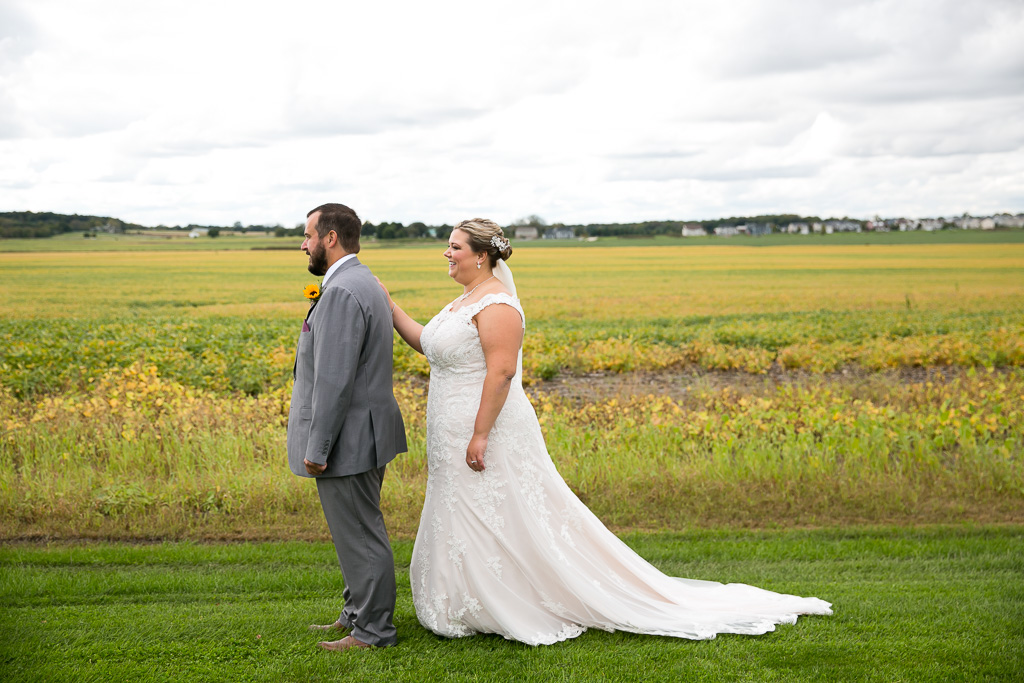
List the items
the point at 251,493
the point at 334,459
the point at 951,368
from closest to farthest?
the point at 334,459
the point at 251,493
the point at 951,368

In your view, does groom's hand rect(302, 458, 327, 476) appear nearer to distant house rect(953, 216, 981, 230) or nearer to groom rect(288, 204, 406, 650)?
groom rect(288, 204, 406, 650)

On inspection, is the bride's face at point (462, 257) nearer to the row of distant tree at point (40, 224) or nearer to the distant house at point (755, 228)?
the row of distant tree at point (40, 224)

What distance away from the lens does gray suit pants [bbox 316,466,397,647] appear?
3.76m

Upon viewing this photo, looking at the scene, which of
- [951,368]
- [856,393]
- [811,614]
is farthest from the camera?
[951,368]

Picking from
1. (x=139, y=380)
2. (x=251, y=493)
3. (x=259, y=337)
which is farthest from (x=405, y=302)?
(x=251, y=493)

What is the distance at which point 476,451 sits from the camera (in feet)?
12.6

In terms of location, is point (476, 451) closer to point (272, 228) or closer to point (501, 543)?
point (501, 543)

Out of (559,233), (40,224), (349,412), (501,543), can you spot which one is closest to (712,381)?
(501,543)

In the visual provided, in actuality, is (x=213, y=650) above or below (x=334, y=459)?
below

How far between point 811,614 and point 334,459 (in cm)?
274

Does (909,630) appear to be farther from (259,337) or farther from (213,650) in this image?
(259,337)

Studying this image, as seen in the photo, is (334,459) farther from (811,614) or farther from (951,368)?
(951,368)

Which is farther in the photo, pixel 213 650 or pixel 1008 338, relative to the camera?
pixel 1008 338

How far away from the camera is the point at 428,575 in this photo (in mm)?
4027
